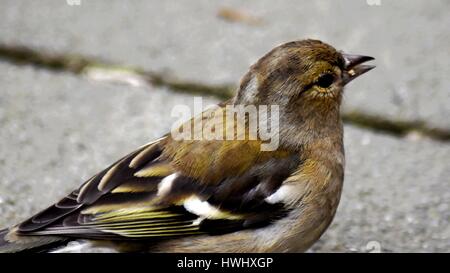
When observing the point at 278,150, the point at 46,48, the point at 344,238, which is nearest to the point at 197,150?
the point at 278,150

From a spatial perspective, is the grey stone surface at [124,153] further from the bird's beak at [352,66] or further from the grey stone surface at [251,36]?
the bird's beak at [352,66]

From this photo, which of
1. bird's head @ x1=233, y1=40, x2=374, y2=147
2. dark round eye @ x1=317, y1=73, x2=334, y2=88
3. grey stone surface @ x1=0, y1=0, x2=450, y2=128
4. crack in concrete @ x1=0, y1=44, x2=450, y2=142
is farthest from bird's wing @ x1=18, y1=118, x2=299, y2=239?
grey stone surface @ x1=0, y1=0, x2=450, y2=128

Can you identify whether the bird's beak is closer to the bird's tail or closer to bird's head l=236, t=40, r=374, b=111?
bird's head l=236, t=40, r=374, b=111

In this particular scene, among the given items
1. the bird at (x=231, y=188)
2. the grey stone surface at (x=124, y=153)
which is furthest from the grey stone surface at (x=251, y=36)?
the bird at (x=231, y=188)

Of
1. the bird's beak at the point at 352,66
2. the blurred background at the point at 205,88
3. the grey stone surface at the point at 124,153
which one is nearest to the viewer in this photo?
the bird's beak at the point at 352,66

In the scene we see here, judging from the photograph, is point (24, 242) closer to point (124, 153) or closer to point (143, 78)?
point (124, 153)
